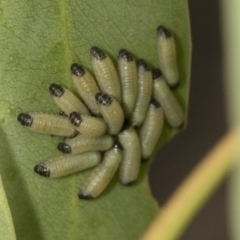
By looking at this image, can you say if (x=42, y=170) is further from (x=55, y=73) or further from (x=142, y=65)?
(x=142, y=65)

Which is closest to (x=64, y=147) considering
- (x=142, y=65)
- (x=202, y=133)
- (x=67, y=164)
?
(x=67, y=164)

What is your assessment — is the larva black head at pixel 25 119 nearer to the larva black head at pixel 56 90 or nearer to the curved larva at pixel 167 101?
the larva black head at pixel 56 90

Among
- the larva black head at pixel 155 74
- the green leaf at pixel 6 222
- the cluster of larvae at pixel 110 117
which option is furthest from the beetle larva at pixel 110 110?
the green leaf at pixel 6 222

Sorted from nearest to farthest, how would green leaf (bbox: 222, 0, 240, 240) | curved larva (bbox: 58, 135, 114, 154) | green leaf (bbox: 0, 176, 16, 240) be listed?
green leaf (bbox: 0, 176, 16, 240) < curved larva (bbox: 58, 135, 114, 154) < green leaf (bbox: 222, 0, 240, 240)

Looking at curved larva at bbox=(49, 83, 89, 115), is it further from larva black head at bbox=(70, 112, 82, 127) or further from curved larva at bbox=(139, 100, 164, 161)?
curved larva at bbox=(139, 100, 164, 161)

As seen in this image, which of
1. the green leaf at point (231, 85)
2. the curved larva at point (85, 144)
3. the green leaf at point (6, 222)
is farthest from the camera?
the green leaf at point (231, 85)

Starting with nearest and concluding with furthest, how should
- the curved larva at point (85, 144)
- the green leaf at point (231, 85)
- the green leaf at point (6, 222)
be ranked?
the green leaf at point (6, 222) → the curved larva at point (85, 144) → the green leaf at point (231, 85)

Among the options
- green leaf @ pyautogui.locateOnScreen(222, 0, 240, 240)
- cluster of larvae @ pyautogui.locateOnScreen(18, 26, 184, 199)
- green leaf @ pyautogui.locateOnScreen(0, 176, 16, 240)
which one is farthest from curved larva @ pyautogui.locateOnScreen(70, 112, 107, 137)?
green leaf @ pyautogui.locateOnScreen(222, 0, 240, 240)
